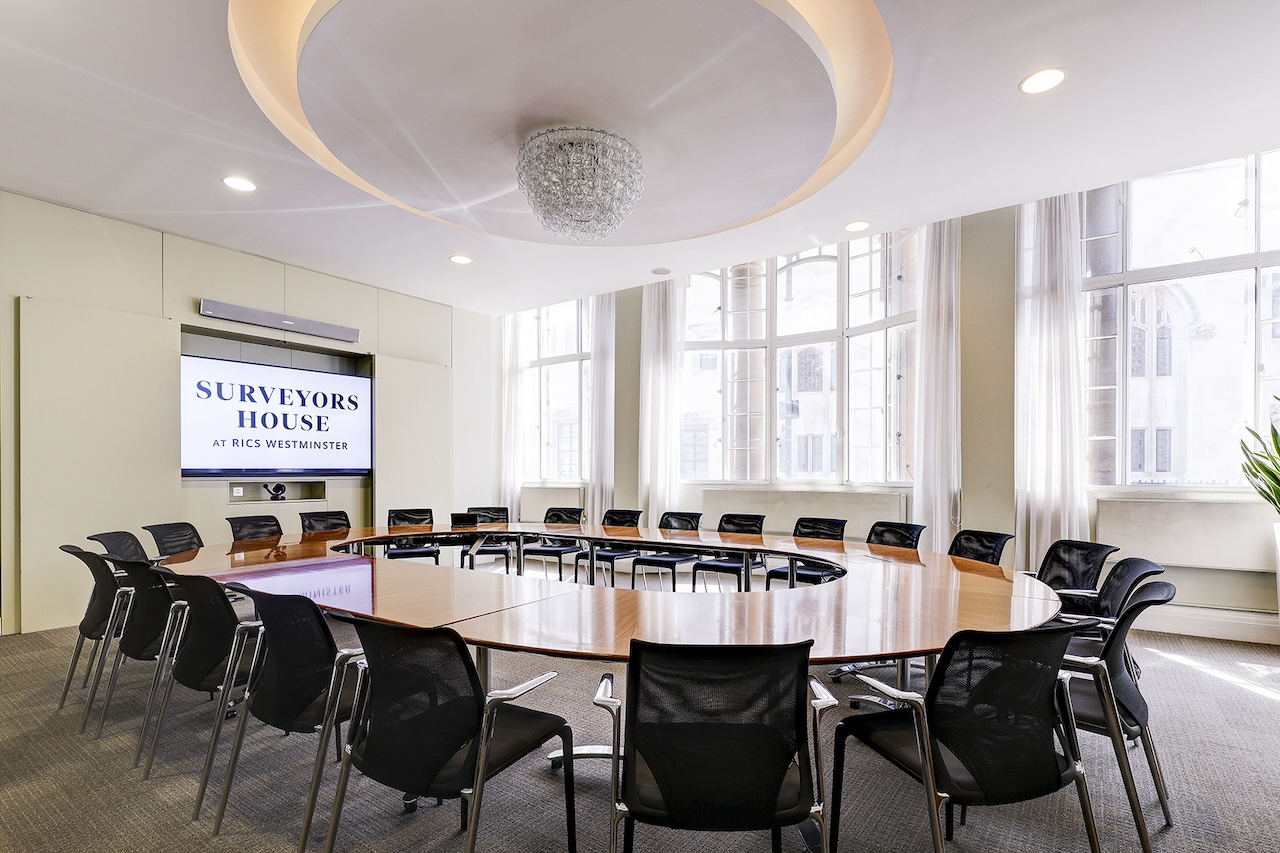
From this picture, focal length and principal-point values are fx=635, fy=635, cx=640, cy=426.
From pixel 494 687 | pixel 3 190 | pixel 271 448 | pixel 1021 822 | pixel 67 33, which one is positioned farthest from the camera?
pixel 271 448

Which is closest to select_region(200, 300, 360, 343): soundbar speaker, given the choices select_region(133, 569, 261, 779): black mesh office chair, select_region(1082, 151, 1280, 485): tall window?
select_region(133, 569, 261, 779): black mesh office chair

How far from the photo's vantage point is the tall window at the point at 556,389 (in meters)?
9.71

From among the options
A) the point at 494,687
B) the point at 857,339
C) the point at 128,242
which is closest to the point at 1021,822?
the point at 494,687

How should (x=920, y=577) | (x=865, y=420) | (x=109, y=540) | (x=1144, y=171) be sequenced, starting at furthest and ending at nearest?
(x=865, y=420) < (x=1144, y=171) < (x=109, y=540) < (x=920, y=577)

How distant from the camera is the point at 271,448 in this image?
689 cm

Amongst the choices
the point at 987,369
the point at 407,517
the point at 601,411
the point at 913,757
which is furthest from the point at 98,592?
the point at 987,369

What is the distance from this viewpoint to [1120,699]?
7.79 ft

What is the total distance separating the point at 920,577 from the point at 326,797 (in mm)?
3053

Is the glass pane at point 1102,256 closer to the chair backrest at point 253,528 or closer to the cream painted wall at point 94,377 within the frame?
the chair backrest at point 253,528

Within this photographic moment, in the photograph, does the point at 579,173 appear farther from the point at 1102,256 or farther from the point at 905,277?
the point at 1102,256

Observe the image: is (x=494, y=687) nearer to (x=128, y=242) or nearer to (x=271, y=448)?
(x=271, y=448)

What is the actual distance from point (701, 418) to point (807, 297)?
82.3 inches

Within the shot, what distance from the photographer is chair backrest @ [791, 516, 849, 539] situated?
5.56 meters

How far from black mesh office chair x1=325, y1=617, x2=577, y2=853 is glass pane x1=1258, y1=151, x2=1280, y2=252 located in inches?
263
